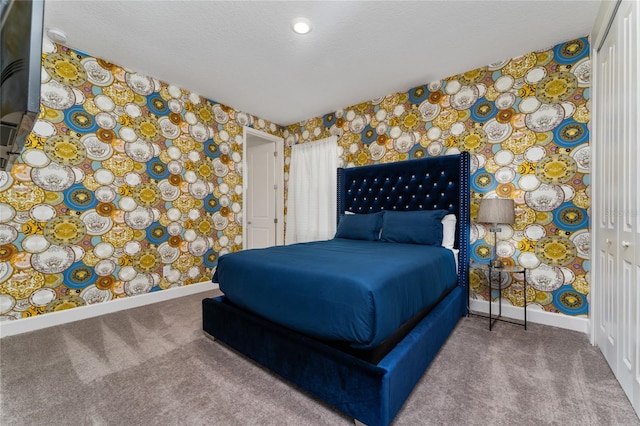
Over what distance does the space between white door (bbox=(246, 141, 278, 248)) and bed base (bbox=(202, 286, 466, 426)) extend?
2751 millimetres

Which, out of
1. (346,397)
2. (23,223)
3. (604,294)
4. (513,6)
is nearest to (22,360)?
(23,223)

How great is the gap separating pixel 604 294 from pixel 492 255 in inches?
34.7

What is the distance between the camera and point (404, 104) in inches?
136

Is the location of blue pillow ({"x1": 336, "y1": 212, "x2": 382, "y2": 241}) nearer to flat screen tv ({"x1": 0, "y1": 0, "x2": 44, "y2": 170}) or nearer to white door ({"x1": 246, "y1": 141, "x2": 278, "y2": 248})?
white door ({"x1": 246, "y1": 141, "x2": 278, "y2": 248})

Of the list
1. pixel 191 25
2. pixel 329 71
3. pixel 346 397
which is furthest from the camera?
pixel 329 71

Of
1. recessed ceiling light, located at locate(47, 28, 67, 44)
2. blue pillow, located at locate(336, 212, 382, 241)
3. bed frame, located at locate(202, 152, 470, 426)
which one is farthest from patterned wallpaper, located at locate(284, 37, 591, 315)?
recessed ceiling light, located at locate(47, 28, 67, 44)

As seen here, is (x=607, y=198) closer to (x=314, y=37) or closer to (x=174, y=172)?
(x=314, y=37)

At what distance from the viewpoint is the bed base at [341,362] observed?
1.29m

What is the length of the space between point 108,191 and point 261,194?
238 cm

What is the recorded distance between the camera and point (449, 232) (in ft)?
9.45

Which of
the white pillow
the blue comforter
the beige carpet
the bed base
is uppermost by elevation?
the white pillow

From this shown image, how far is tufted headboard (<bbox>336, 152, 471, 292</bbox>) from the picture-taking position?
9.36 feet

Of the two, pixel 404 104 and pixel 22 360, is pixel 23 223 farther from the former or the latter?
pixel 404 104

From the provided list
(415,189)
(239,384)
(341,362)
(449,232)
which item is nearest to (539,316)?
(449,232)
